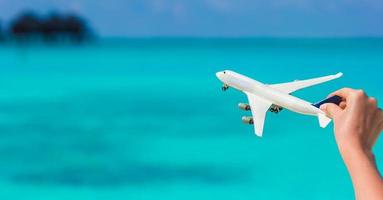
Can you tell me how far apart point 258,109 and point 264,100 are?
2.9 inches

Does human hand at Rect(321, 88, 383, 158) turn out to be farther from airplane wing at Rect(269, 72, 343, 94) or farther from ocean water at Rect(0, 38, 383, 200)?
ocean water at Rect(0, 38, 383, 200)

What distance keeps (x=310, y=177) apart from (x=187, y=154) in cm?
247

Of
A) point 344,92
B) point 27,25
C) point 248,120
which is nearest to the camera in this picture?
point 344,92

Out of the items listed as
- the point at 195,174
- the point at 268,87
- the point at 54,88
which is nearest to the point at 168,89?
the point at 54,88

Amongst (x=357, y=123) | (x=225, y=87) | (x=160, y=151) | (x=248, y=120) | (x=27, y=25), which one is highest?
(x=27, y=25)

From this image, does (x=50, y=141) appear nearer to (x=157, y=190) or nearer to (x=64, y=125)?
(x=64, y=125)

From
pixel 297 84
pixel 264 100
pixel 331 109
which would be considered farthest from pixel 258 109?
pixel 331 109

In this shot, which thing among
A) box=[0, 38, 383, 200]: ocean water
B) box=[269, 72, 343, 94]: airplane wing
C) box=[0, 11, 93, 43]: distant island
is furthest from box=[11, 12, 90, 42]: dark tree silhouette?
box=[269, 72, 343, 94]: airplane wing

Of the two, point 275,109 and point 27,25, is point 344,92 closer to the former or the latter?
point 275,109

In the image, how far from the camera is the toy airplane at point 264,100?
99 cm

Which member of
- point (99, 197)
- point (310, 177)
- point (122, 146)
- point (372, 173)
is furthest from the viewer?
point (122, 146)

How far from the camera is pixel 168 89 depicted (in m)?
25.6

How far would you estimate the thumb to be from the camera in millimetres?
848

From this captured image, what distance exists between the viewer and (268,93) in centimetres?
108
